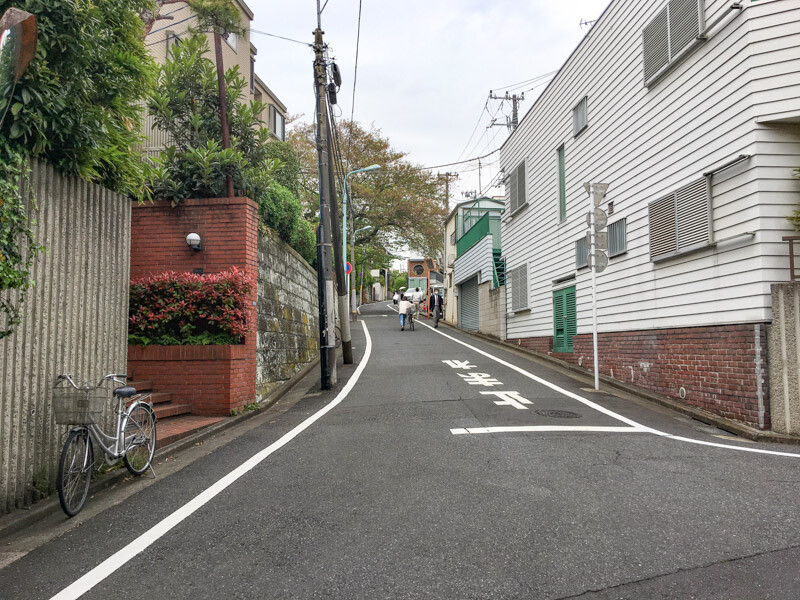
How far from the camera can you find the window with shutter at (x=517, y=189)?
18.2 m

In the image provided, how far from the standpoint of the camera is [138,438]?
5539 mm

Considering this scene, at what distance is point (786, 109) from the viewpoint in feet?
24.4

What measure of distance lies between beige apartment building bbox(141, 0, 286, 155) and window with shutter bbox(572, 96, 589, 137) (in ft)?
24.6

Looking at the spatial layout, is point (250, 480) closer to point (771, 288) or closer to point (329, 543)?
point (329, 543)

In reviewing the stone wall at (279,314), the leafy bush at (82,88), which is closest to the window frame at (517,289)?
the stone wall at (279,314)

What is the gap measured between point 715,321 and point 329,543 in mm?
7151

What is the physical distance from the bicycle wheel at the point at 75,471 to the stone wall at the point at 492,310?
17068 millimetres

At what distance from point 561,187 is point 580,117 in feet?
6.40

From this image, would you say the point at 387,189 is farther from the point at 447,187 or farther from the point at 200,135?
the point at 200,135

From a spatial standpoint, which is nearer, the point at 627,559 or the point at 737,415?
the point at 627,559

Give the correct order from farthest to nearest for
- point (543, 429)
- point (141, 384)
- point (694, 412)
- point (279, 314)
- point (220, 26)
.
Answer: point (279, 314) < point (220, 26) < point (694, 412) < point (141, 384) < point (543, 429)

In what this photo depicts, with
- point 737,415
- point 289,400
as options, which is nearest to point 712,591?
point 737,415

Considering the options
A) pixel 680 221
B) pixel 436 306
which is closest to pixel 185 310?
pixel 680 221

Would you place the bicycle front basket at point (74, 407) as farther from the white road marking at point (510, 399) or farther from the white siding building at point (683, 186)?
the white siding building at point (683, 186)
